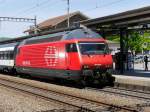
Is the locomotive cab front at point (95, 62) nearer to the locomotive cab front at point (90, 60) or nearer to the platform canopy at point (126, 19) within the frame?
the locomotive cab front at point (90, 60)

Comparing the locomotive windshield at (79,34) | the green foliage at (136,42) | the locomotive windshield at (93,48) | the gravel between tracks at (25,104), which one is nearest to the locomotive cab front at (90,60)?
the locomotive windshield at (93,48)

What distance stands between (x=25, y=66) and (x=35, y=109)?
13.8 meters

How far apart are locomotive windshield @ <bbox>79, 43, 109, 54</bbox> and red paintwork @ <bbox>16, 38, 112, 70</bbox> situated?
235mm

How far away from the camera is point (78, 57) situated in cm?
1947

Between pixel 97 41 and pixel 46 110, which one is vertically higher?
pixel 97 41

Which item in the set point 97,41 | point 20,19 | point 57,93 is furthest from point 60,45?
point 20,19

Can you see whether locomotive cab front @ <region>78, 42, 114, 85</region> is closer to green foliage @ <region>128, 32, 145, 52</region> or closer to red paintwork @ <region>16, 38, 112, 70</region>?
red paintwork @ <region>16, 38, 112, 70</region>

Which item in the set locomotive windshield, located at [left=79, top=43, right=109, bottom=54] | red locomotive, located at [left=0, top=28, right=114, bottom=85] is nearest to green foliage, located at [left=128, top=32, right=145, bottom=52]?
red locomotive, located at [left=0, top=28, right=114, bottom=85]

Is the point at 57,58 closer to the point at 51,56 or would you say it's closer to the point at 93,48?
the point at 51,56

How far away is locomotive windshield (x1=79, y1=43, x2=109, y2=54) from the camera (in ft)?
64.9

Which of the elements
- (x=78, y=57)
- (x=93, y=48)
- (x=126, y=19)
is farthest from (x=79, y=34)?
(x=126, y=19)

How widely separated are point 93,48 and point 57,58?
237cm

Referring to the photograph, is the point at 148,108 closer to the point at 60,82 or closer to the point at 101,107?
the point at 101,107

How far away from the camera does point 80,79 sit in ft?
63.9
